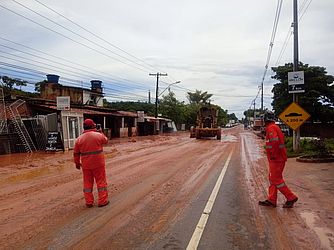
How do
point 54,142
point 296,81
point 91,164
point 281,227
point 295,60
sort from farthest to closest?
point 54,142 < point 295,60 < point 296,81 < point 91,164 < point 281,227

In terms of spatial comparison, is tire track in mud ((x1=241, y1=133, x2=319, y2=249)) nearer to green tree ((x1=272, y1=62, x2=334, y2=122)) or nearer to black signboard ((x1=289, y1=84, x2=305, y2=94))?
black signboard ((x1=289, y1=84, x2=305, y2=94))

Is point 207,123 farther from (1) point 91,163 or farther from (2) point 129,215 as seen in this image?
(2) point 129,215

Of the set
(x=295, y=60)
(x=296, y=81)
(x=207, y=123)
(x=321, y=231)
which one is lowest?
(x=321, y=231)

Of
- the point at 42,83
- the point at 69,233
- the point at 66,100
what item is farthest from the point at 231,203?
the point at 42,83

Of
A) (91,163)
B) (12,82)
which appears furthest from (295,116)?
(12,82)

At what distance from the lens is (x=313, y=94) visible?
113 ft

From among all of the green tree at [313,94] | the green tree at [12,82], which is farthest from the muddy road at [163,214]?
the green tree at [12,82]

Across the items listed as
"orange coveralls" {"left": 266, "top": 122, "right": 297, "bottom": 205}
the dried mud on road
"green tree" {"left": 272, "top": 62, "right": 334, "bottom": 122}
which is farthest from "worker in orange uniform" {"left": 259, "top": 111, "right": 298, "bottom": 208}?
"green tree" {"left": 272, "top": 62, "right": 334, "bottom": 122}

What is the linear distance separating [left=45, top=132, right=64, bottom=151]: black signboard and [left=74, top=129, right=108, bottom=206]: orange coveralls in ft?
55.0

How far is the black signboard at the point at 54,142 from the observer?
77.8 ft

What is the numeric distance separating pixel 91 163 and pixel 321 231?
417 centimetres

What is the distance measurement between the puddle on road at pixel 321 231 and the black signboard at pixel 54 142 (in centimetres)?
1909

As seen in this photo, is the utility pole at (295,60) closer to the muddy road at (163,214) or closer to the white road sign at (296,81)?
the white road sign at (296,81)

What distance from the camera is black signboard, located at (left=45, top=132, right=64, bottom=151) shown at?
2370 cm
